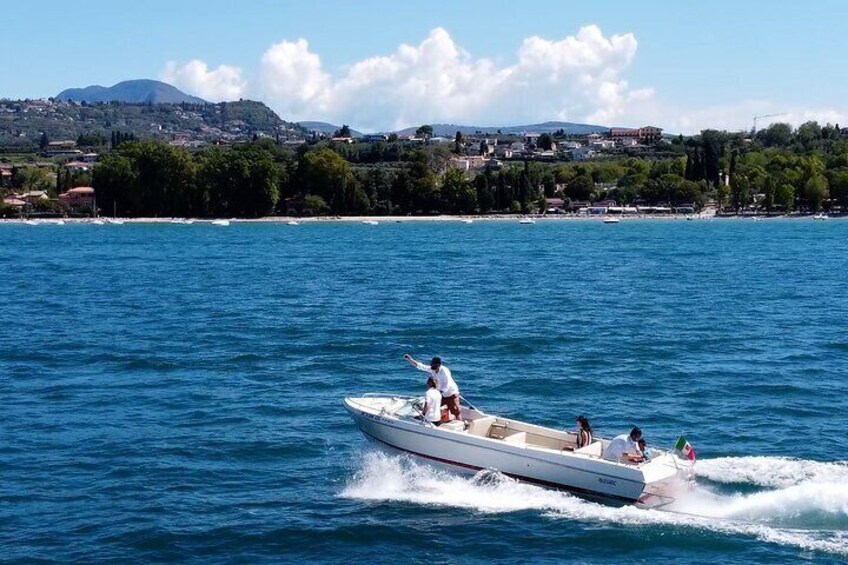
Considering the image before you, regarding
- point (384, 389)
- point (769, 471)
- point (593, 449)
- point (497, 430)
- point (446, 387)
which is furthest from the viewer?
point (384, 389)

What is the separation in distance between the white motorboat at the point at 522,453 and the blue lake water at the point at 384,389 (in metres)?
0.45

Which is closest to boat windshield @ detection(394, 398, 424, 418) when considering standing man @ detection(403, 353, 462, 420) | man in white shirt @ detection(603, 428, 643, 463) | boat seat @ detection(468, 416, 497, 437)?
standing man @ detection(403, 353, 462, 420)

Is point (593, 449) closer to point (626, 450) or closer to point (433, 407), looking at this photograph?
point (626, 450)

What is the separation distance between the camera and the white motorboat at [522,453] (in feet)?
89.0

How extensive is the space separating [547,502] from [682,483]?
10.8ft

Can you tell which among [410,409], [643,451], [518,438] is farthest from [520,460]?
[410,409]

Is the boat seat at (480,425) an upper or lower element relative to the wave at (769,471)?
upper

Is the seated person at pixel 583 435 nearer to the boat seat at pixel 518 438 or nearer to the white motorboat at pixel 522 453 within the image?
the white motorboat at pixel 522 453

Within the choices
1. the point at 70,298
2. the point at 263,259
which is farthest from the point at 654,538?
the point at 263,259

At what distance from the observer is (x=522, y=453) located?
2814cm

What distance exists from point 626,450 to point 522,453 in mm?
2559

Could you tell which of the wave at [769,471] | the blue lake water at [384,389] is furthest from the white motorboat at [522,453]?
the wave at [769,471]

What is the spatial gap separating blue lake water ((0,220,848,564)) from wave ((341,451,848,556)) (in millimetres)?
58

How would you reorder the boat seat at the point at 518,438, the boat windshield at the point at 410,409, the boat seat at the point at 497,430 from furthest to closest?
the boat seat at the point at 497,430
the boat windshield at the point at 410,409
the boat seat at the point at 518,438
